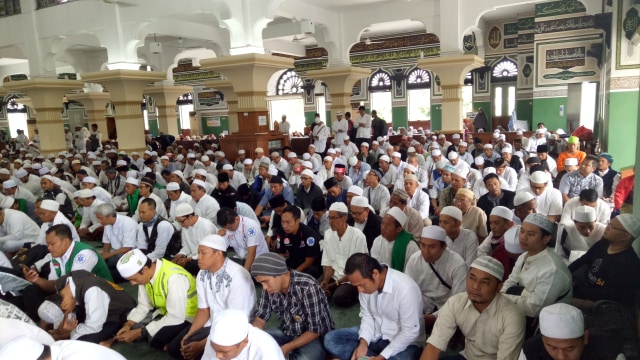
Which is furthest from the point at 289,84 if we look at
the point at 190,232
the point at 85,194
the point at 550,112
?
the point at 190,232

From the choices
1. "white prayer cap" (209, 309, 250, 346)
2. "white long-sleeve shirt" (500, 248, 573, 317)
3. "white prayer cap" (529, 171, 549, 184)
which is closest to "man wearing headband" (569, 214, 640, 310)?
"white long-sleeve shirt" (500, 248, 573, 317)

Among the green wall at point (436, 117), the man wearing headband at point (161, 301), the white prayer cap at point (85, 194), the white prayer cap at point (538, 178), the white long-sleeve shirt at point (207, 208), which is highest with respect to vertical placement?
the green wall at point (436, 117)

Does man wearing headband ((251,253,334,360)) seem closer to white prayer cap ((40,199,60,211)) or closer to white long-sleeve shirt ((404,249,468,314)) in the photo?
white long-sleeve shirt ((404,249,468,314))

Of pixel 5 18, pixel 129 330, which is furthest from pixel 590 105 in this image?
pixel 5 18

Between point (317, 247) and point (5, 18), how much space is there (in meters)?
9.92

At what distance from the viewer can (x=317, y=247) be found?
3.39 m

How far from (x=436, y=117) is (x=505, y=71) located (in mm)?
2344

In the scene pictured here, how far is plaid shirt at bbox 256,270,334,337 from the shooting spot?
218cm

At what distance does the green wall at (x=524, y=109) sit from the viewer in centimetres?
1174

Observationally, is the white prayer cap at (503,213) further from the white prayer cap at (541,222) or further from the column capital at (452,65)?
the column capital at (452,65)

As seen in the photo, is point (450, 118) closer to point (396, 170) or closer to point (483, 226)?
point (396, 170)

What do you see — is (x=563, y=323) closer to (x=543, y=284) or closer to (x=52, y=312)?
(x=543, y=284)

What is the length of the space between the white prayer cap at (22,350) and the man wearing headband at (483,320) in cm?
150

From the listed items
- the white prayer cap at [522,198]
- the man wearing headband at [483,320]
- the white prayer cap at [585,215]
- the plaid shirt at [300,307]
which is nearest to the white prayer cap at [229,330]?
the plaid shirt at [300,307]
